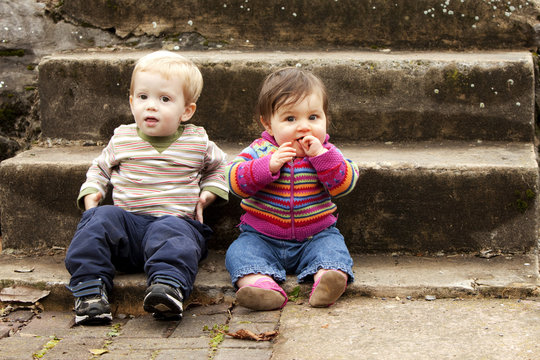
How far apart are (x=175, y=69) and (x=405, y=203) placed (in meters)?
1.09

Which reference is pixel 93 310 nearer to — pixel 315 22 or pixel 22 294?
pixel 22 294

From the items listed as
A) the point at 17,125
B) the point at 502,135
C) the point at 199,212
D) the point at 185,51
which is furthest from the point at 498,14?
the point at 17,125

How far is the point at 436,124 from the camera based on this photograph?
312cm

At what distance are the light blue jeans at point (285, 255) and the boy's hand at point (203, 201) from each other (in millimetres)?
178

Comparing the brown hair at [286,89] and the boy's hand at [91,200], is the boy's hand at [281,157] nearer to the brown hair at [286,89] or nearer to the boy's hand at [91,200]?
the brown hair at [286,89]

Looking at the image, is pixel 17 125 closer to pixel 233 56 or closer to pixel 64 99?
pixel 64 99

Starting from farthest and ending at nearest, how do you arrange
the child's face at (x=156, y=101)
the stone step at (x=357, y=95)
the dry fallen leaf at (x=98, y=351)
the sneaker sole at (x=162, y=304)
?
1. the stone step at (x=357, y=95)
2. the child's face at (x=156, y=101)
3. the sneaker sole at (x=162, y=304)
4. the dry fallen leaf at (x=98, y=351)

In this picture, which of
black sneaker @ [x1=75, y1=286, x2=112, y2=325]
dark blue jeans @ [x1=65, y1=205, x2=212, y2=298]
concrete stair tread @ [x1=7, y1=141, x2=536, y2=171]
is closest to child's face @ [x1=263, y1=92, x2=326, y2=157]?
concrete stair tread @ [x1=7, y1=141, x2=536, y2=171]

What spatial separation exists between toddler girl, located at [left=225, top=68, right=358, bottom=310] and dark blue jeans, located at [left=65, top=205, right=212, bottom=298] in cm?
19

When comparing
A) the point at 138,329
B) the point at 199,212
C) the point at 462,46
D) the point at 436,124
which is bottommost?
the point at 138,329

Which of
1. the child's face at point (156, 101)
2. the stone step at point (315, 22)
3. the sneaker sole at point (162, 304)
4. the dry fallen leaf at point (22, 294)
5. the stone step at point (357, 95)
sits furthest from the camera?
the stone step at point (315, 22)

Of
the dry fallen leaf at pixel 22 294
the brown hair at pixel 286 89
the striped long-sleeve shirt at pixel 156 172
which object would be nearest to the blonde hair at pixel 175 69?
the striped long-sleeve shirt at pixel 156 172

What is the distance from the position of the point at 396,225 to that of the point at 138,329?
1132 mm

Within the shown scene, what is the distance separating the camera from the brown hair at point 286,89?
2.58 m
